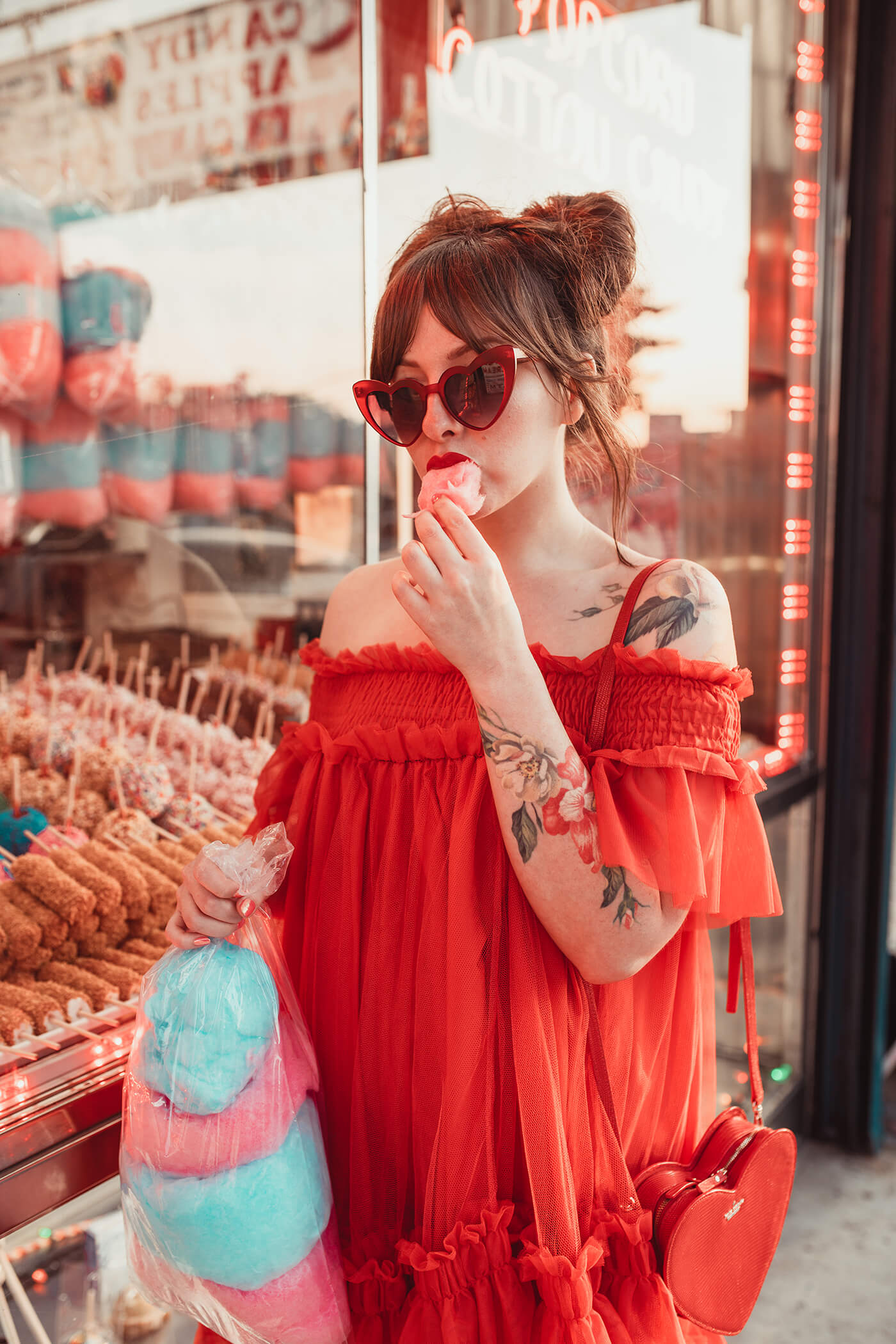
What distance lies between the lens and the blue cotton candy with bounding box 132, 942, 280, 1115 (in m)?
0.97

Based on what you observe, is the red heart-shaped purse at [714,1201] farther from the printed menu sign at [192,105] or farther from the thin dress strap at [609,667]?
the printed menu sign at [192,105]

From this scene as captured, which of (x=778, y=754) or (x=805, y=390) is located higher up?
(x=805, y=390)

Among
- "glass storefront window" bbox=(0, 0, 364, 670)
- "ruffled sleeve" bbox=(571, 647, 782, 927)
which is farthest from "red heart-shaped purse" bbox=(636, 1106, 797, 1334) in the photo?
"glass storefront window" bbox=(0, 0, 364, 670)

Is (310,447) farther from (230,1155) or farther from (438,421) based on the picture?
(230,1155)

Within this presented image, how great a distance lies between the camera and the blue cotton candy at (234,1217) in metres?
0.96

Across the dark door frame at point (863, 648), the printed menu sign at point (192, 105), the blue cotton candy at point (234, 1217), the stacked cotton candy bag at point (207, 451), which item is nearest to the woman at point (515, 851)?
the blue cotton candy at point (234, 1217)

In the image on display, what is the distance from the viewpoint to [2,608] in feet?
6.12

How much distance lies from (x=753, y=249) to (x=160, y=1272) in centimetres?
301

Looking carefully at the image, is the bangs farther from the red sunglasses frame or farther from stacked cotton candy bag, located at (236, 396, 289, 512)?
stacked cotton candy bag, located at (236, 396, 289, 512)

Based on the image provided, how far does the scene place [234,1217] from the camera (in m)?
0.95

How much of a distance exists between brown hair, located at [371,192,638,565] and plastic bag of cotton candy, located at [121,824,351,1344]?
0.59 meters

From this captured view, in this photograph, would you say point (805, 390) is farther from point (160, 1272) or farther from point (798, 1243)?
point (160, 1272)

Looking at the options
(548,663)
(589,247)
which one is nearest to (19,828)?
(548,663)

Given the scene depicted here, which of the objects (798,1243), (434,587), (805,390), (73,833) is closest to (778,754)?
(805,390)
